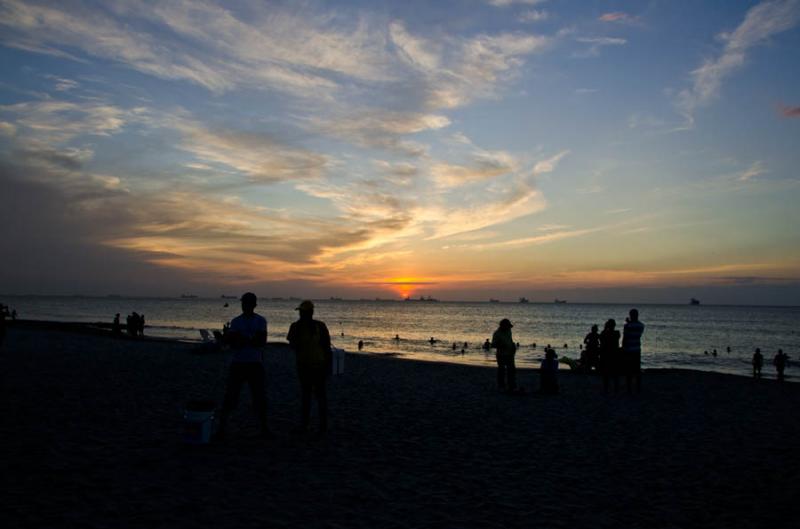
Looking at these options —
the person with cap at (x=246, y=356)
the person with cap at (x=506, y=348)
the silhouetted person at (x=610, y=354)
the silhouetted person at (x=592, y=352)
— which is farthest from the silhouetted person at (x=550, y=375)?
the person with cap at (x=246, y=356)

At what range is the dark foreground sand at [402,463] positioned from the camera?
19.5 feet

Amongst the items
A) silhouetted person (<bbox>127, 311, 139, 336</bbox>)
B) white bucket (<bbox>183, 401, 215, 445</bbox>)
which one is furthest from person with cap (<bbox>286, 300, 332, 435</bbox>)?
silhouetted person (<bbox>127, 311, 139, 336</bbox>)

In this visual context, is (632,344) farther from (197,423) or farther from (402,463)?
(197,423)

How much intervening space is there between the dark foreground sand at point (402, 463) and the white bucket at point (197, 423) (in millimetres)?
177

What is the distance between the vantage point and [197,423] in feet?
27.8

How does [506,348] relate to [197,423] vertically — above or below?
above

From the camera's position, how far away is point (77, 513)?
5480 millimetres

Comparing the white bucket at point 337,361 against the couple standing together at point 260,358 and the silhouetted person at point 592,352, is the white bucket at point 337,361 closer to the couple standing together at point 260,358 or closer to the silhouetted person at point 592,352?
the couple standing together at point 260,358

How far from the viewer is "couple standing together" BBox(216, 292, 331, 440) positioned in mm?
8867

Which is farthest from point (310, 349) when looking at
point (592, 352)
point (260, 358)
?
point (592, 352)

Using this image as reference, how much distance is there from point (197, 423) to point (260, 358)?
4.27ft

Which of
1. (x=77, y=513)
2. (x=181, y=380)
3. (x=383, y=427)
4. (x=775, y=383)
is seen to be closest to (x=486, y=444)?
(x=383, y=427)

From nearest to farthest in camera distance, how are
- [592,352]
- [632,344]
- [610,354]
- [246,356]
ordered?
[246,356], [632,344], [610,354], [592,352]

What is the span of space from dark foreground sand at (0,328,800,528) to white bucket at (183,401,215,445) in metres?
0.18
